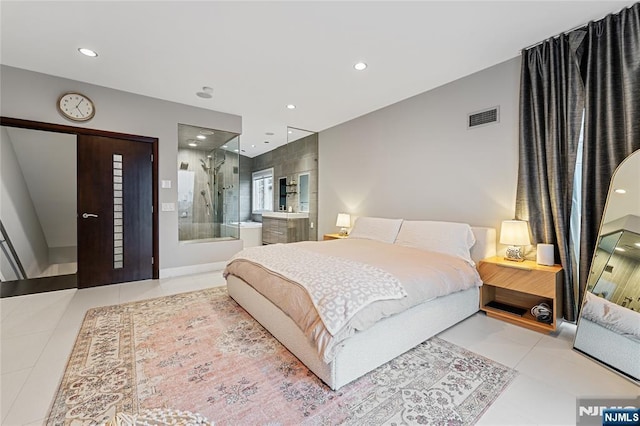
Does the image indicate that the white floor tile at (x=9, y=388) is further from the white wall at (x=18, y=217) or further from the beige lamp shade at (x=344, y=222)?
the beige lamp shade at (x=344, y=222)

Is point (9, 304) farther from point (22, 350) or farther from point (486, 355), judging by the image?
point (486, 355)

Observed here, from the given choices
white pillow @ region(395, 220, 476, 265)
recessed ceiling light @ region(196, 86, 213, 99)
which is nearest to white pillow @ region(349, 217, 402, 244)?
white pillow @ region(395, 220, 476, 265)

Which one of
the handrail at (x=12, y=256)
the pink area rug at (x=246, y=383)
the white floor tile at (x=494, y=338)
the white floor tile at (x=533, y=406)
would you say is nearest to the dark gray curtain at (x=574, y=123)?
the white floor tile at (x=494, y=338)

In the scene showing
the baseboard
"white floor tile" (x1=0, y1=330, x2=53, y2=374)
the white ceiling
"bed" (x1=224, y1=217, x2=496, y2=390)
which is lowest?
"white floor tile" (x1=0, y1=330, x2=53, y2=374)

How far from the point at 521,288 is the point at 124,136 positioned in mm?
5352

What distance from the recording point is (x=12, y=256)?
4.17 metres

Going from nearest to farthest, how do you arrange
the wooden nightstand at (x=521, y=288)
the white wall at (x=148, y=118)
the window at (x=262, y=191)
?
the wooden nightstand at (x=521, y=288) → the white wall at (x=148, y=118) → the window at (x=262, y=191)

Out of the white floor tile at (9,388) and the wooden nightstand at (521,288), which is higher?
the wooden nightstand at (521,288)

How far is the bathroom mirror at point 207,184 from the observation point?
4.52 m

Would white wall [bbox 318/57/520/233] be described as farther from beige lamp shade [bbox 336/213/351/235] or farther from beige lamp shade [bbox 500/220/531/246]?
beige lamp shade [bbox 500/220/531/246]

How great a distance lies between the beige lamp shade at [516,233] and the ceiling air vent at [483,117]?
1.24 meters

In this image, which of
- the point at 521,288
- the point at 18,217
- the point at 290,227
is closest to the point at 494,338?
the point at 521,288

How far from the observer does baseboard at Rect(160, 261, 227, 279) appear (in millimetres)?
4238

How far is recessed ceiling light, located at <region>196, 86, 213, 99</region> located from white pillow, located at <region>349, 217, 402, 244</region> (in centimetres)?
298
